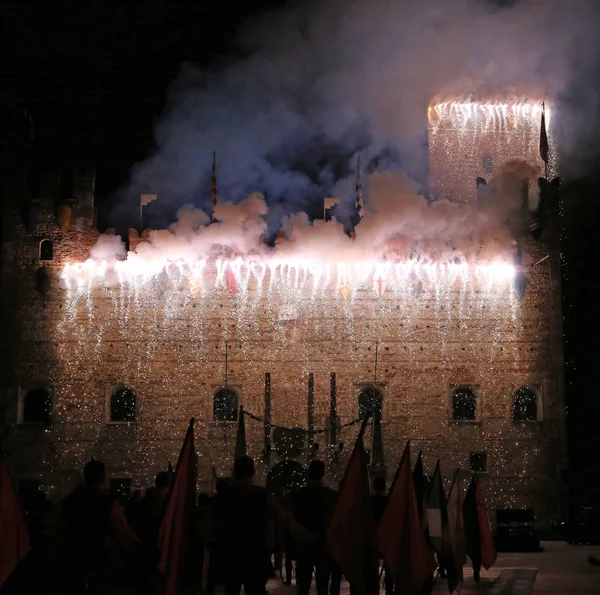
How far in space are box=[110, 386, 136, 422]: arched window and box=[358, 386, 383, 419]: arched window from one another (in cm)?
593

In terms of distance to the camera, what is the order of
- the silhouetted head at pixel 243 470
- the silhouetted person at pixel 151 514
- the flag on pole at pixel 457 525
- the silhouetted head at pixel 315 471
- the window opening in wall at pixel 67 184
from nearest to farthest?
the silhouetted head at pixel 243 470, the silhouetted head at pixel 315 471, the silhouetted person at pixel 151 514, the flag on pole at pixel 457 525, the window opening in wall at pixel 67 184

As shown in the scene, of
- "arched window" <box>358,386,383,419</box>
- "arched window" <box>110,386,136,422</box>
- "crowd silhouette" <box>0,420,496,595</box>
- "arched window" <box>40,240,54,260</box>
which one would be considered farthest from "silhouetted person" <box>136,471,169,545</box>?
"arched window" <box>40,240,54,260</box>

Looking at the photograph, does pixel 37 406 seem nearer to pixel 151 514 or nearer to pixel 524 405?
pixel 524 405

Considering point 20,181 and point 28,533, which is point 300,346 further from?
point 28,533

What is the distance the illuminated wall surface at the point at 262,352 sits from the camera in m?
24.8

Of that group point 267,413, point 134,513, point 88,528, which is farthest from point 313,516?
point 267,413

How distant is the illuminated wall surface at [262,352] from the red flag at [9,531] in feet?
54.0

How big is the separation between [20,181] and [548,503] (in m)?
16.5

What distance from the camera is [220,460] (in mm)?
24781

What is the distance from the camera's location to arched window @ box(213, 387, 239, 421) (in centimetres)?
2509

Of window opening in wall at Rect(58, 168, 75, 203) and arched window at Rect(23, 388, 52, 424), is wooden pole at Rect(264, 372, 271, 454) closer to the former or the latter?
arched window at Rect(23, 388, 52, 424)

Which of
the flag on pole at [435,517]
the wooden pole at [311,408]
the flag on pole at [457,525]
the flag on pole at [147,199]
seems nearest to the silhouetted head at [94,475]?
the flag on pole at [435,517]

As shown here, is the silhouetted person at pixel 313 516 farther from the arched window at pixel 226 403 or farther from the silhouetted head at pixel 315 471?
the arched window at pixel 226 403

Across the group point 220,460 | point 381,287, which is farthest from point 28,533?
point 381,287
